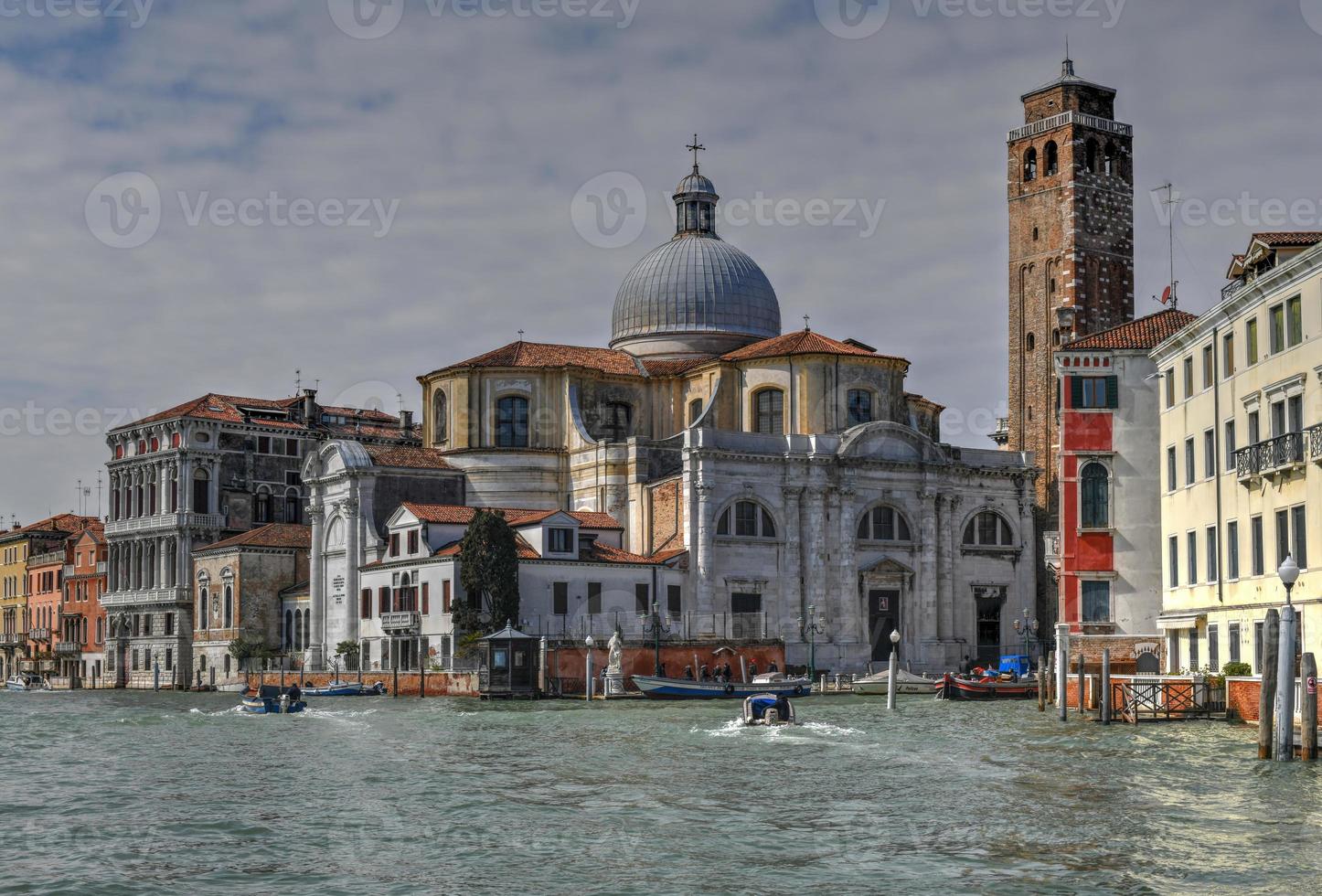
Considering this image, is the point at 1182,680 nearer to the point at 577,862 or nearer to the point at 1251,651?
the point at 1251,651

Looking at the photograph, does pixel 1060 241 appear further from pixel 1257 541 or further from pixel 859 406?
pixel 1257 541

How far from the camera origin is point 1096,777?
77.9 ft

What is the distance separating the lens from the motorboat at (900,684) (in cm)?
5350

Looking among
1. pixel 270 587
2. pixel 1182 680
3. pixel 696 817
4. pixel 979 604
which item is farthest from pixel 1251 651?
pixel 270 587

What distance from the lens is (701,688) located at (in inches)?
1891

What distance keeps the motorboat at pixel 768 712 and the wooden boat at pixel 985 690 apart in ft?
43.7

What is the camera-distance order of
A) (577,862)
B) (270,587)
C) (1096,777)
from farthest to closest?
(270,587)
(1096,777)
(577,862)

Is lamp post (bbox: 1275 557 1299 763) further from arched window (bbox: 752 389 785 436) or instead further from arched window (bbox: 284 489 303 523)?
arched window (bbox: 284 489 303 523)

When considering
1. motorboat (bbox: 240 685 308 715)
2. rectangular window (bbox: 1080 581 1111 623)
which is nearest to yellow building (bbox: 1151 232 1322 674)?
rectangular window (bbox: 1080 581 1111 623)

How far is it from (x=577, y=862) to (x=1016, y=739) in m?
15.1

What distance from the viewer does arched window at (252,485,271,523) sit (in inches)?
2965

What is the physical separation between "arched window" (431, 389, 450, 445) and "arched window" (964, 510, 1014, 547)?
2062 cm

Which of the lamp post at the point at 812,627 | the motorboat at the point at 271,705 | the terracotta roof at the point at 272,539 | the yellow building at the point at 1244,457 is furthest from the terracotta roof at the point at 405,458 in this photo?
the yellow building at the point at 1244,457

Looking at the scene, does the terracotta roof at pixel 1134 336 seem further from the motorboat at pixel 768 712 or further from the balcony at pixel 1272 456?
the motorboat at pixel 768 712
